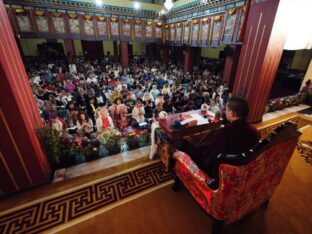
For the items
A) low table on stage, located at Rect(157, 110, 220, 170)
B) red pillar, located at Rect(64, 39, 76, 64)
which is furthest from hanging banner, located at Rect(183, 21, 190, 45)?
low table on stage, located at Rect(157, 110, 220, 170)

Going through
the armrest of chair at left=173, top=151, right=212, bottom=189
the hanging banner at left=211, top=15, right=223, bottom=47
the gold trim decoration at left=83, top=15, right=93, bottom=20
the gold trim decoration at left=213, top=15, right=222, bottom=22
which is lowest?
the armrest of chair at left=173, top=151, right=212, bottom=189

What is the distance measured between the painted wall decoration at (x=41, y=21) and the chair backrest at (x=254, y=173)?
38.9 feet

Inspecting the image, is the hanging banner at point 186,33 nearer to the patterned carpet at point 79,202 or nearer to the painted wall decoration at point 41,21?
the painted wall decoration at point 41,21

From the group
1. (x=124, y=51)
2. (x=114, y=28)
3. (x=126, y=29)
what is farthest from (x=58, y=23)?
(x=124, y=51)

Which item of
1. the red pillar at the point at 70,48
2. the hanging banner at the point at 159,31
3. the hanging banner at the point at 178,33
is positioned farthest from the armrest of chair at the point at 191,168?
the hanging banner at the point at 159,31

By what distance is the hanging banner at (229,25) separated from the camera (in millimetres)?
6699

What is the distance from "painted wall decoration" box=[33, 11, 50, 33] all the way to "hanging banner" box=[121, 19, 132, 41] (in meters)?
4.39

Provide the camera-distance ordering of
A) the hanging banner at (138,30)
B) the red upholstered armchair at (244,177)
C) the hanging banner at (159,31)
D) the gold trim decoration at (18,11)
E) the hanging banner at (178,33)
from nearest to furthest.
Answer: the red upholstered armchair at (244,177)
the gold trim decoration at (18,11)
the hanging banner at (178,33)
the hanging banner at (138,30)
the hanging banner at (159,31)

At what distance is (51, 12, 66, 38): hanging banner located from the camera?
917cm

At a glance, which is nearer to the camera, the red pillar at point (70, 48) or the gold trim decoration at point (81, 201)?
the gold trim decoration at point (81, 201)

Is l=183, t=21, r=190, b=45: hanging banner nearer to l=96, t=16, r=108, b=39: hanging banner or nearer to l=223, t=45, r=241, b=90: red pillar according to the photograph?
l=223, t=45, r=241, b=90: red pillar

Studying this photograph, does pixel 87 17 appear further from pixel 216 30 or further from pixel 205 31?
pixel 216 30

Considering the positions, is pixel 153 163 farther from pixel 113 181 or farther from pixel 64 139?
pixel 64 139

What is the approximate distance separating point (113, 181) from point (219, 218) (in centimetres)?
175
